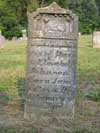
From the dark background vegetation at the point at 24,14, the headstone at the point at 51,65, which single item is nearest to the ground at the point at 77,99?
the headstone at the point at 51,65

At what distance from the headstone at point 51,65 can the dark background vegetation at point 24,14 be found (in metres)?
49.1

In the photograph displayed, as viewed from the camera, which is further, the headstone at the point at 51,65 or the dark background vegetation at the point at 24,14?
the dark background vegetation at the point at 24,14

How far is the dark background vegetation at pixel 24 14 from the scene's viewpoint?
5894 centimetres

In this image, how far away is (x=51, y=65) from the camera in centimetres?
838

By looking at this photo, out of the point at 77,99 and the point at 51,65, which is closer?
the point at 51,65

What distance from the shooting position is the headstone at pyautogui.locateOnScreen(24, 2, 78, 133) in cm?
831

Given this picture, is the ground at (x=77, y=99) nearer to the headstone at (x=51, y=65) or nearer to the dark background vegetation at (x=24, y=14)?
the headstone at (x=51, y=65)

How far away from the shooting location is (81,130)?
7.70 metres

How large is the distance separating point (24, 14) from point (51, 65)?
61.2 metres

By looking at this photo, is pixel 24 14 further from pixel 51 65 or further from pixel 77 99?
pixel 51 65

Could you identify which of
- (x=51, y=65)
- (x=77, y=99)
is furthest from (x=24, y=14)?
(x=51, y=65)

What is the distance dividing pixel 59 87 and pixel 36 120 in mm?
643

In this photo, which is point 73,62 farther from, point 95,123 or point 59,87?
point 95,123

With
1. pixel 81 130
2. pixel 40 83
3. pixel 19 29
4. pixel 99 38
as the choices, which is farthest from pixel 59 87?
pixel 19 29
